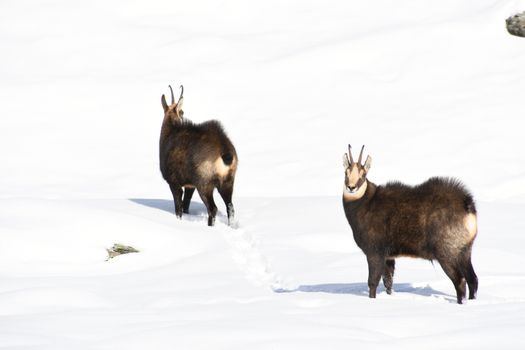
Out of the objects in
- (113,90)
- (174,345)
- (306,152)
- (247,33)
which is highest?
(247,33)

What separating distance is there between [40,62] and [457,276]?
91.2 feet

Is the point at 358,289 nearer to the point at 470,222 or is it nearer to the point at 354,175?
the point at 354,175

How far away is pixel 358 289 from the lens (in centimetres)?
1118

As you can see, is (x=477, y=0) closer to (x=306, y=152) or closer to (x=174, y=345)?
(x=306, y=152)

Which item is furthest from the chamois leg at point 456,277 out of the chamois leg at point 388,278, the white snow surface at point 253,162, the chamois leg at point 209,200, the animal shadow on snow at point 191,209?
the animal shadow on snow at point 191,209

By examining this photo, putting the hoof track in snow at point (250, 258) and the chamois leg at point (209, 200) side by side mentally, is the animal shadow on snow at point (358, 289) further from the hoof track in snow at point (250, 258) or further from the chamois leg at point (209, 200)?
the chamois leg at point (209, 200)

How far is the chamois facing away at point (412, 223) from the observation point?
10133 millimetres

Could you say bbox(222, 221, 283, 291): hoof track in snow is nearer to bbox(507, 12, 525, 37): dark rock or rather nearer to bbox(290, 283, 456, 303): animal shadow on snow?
bbox(290, 283, 456, 303): animal shadow on snow

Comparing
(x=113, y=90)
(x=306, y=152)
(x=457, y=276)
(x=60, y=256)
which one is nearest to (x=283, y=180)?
(x=306, y=152)

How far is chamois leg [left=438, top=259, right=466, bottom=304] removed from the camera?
10164 mm

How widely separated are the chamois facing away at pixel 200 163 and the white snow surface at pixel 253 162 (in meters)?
0.48

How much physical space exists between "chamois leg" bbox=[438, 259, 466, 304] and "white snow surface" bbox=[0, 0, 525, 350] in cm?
27

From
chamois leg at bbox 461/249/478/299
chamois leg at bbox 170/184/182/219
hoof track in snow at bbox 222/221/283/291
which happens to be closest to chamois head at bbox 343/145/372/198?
chamois leg at bbox 461/249/478/299

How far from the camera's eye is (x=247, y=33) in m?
37.3
